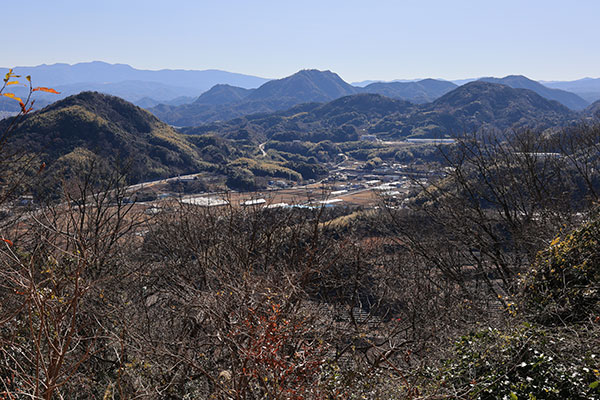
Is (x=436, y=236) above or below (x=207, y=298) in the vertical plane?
below

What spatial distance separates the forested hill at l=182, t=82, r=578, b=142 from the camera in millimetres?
128125

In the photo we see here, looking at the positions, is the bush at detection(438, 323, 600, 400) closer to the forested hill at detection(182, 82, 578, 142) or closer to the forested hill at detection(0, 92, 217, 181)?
the forested hill at detection(0, 92, 217, 181)

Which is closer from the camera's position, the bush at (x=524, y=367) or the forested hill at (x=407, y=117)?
the bush at (x=524, y=367)

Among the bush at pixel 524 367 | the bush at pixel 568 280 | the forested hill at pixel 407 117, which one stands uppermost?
the forested hill at pixel 407 117

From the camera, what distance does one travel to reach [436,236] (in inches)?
525

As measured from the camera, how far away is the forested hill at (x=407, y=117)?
128m

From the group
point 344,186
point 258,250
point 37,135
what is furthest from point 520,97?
point 258,250

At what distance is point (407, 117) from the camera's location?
151 m

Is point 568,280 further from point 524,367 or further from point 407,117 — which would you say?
point 407,117

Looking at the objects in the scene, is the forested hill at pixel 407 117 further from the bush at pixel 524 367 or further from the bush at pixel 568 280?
the bush at pixel 524 367

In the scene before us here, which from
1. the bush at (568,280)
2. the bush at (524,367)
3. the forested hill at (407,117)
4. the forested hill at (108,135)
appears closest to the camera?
the bush at (524,367)

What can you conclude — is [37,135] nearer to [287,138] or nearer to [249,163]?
[249,163]

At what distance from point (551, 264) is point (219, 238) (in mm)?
7801

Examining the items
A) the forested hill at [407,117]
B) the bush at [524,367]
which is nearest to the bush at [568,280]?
the bush at [524,367]
